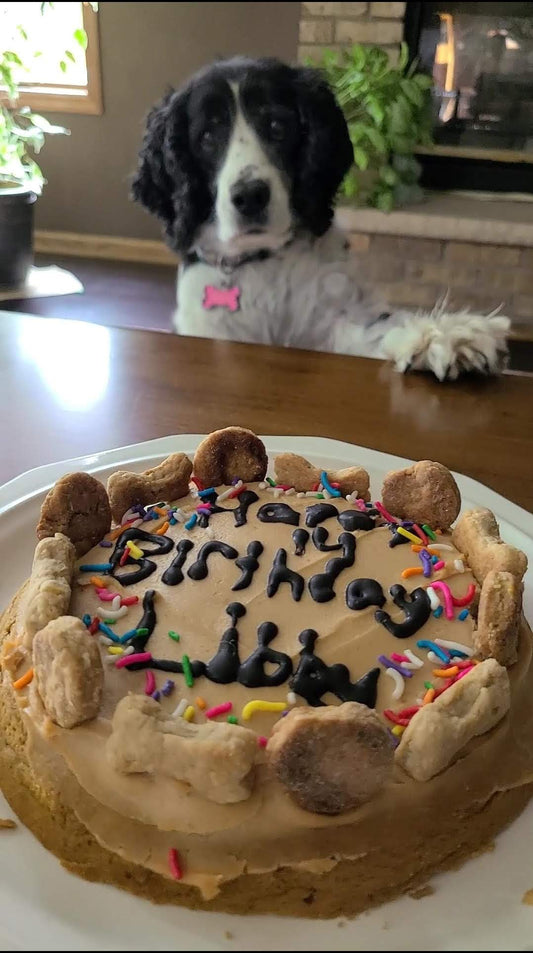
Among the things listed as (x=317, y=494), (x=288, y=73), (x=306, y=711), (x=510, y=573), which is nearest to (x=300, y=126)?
(x=288, y=73)

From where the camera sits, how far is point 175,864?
1.94 feet

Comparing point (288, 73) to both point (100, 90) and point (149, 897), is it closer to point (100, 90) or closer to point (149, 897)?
point (149, 897)

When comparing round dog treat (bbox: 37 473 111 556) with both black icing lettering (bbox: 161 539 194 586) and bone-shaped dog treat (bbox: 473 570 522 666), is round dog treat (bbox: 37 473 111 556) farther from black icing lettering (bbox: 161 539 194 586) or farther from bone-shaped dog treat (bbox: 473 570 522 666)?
bone-shaped dog treat (bbox: 473 570 522 666)

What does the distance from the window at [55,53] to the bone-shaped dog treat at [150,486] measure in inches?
117

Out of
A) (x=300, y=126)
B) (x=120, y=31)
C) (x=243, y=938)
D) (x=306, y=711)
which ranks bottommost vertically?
(x=243, y=938)

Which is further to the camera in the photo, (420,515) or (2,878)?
(420,515)

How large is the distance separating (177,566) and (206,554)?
0.03 meters

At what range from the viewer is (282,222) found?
2035 mm

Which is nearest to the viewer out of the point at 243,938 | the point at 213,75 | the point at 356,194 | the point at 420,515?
the point at 243,938

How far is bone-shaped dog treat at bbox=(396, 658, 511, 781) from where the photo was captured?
624 mm

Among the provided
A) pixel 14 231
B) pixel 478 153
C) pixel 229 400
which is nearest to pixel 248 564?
pixel 229 400

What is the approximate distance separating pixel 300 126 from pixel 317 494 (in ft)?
4.50

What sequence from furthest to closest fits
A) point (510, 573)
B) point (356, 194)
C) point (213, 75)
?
point (356, 194), point (213, 75), point (510, 573)

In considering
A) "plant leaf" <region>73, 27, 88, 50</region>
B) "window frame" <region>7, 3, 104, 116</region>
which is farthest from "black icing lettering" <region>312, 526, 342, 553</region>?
"window frame" <region>7, 3, 104, 116</region>
